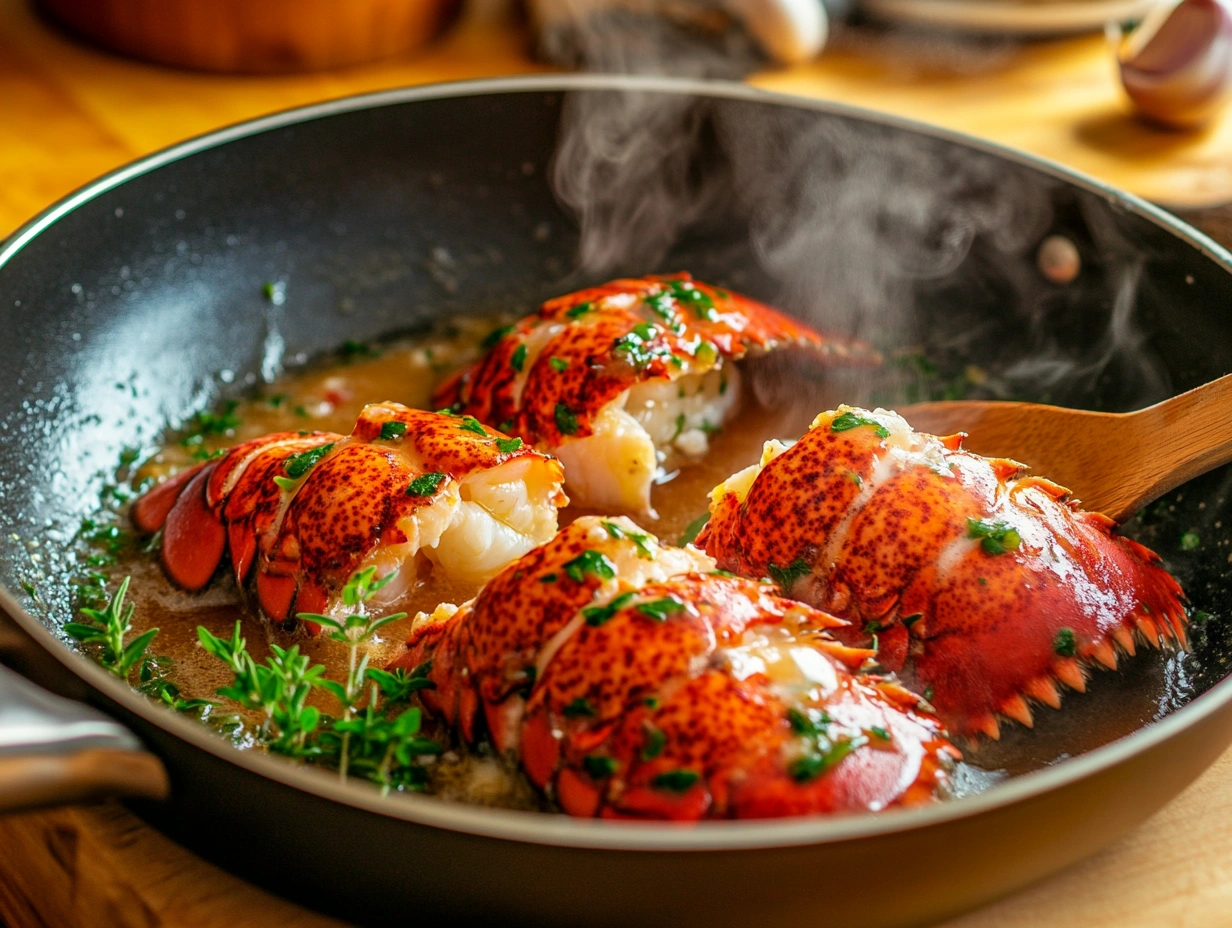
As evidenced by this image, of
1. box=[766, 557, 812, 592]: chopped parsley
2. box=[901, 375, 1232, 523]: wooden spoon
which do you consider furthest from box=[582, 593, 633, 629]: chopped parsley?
box=[901, 375, 1232, 523]: wooden spoon

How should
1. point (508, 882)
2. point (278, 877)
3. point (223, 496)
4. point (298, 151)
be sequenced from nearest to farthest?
1. point (508, 882)
2. point (278, 877)
3. point (223, 496)
4. point (298, 151)

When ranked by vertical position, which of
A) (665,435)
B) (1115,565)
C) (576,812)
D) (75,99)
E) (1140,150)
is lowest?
(576,812)

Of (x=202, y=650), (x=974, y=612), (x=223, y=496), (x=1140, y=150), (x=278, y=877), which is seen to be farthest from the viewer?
(x=1140, y=150)

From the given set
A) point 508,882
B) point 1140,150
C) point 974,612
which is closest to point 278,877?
point 508,882

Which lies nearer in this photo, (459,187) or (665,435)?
(665,435)

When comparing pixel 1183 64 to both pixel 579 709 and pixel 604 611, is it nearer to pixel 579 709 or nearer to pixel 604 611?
pixel 604 611

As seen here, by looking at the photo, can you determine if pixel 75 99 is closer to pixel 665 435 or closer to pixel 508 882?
pixel 665 435

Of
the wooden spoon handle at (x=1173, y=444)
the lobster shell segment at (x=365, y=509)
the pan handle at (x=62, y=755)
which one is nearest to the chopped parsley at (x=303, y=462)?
the lobster shell segment at (x=365, y=509)
